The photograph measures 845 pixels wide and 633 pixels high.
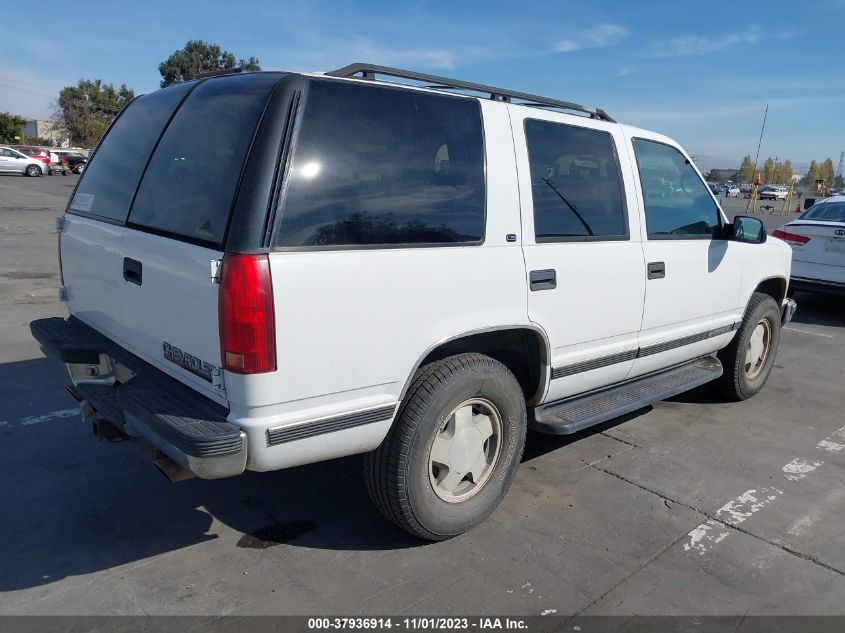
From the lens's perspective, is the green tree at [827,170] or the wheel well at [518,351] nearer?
the wheel well at [518,351]

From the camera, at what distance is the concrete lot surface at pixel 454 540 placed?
110 inches

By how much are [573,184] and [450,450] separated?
161cm

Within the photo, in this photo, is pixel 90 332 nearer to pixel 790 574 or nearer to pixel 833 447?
pixel 790 574

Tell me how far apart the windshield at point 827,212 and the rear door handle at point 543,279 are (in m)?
7.32

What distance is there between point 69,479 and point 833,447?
15.8 ft

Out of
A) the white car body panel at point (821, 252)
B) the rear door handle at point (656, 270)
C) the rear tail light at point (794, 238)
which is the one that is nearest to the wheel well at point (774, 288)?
the rear door handle at point (656, 270)

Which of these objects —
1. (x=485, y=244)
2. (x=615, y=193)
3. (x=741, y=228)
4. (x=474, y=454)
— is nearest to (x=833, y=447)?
(x=741, y=228)

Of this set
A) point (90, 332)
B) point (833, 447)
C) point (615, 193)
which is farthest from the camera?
point (833, 447)

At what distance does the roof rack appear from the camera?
2.94m

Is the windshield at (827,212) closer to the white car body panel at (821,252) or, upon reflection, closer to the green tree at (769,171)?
the white car body panel at (821,252)

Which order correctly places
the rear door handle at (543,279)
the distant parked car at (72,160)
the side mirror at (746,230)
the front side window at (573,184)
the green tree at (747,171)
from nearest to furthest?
the rear door handle at (543,279)
the front side window at (573,184)
the side mirror at (746,230)
the distant parked car at (72,160)
the green tree at (747,171)

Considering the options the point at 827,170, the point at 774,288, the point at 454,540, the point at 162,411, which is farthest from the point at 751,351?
the point at 827,170

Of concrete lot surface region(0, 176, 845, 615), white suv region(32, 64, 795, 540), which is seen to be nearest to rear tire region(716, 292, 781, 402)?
concrete lot surface region(0, 176, 845, 615)

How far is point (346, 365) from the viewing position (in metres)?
2.62
